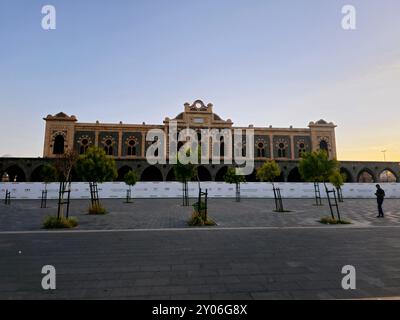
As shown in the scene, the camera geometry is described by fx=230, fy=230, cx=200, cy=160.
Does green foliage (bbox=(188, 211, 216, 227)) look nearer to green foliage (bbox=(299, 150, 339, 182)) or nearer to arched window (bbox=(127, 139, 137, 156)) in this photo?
green foliage (bbox=(299, 150, 339, 182))

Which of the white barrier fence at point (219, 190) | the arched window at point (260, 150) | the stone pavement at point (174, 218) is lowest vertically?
the stone pavement at point (174, 218)

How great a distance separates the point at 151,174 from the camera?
120 ft

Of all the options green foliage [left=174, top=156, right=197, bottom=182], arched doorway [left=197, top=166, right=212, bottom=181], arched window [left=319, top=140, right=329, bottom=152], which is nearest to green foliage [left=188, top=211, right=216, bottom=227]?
green foliage [left=174, top=156, right=197, bottom=182]

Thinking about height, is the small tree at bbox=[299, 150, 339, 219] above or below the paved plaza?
above

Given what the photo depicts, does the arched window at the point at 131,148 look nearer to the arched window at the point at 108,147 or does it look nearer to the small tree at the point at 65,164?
the arched window at the point at 108,147

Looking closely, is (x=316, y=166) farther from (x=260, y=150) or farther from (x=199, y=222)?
(x=260, y=150)

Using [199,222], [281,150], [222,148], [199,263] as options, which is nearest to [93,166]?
[199,222]

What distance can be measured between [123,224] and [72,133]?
30085 mm

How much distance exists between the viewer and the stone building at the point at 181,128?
34.1m

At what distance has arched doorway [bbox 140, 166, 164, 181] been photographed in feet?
118

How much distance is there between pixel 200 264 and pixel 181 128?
104ft

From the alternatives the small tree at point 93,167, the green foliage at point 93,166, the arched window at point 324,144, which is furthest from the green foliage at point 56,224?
the arched window at point 324,144

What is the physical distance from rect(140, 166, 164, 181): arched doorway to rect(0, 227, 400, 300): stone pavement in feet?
92.6

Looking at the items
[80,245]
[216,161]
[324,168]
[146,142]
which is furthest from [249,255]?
[146,142]
